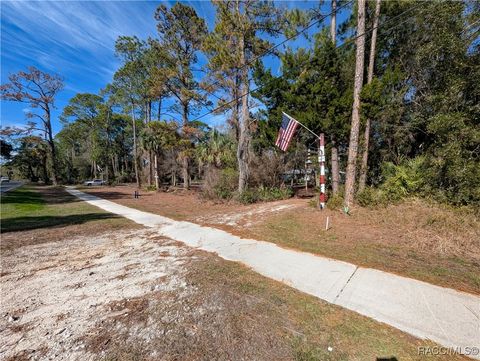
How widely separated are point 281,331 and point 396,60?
1408 cm

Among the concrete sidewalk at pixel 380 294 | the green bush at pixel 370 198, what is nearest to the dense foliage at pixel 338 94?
the green bush at pixel 370 198

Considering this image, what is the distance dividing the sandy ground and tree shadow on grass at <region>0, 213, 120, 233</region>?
9.21 feet

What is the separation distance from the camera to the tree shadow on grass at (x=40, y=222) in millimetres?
7676

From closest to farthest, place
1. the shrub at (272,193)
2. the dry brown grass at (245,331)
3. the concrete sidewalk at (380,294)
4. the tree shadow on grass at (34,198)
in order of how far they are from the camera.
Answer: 1. the dry brown grass at (245,331)
2. the concrete sidewalk at (380,294)
3. the shrub at (272,193)
4. the tree shadow on grass at (34,198)

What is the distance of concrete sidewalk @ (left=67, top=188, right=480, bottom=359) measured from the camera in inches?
91.7

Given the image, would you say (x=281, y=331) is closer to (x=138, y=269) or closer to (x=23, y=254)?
(x=138, y=269)

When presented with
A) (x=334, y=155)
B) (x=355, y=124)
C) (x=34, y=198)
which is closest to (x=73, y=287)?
(x=355, y=124)

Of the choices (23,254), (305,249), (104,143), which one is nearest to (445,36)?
(305,249)

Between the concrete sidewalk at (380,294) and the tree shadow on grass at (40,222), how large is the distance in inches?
270

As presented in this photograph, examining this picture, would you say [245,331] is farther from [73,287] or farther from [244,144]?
[244,144]

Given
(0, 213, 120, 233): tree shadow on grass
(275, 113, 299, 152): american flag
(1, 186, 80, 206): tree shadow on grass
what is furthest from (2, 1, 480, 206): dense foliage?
(1, 186, 80, 206): tree shadow on grass

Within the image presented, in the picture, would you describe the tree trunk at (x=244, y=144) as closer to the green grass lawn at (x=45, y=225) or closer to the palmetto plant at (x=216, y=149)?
the palmetto plant at (x=216, y=149)

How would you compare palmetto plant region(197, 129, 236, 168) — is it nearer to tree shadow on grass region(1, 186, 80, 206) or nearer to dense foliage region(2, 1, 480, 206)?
dense foliage region(2, 1, 480, 206)

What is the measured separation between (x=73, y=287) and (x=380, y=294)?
449cm
